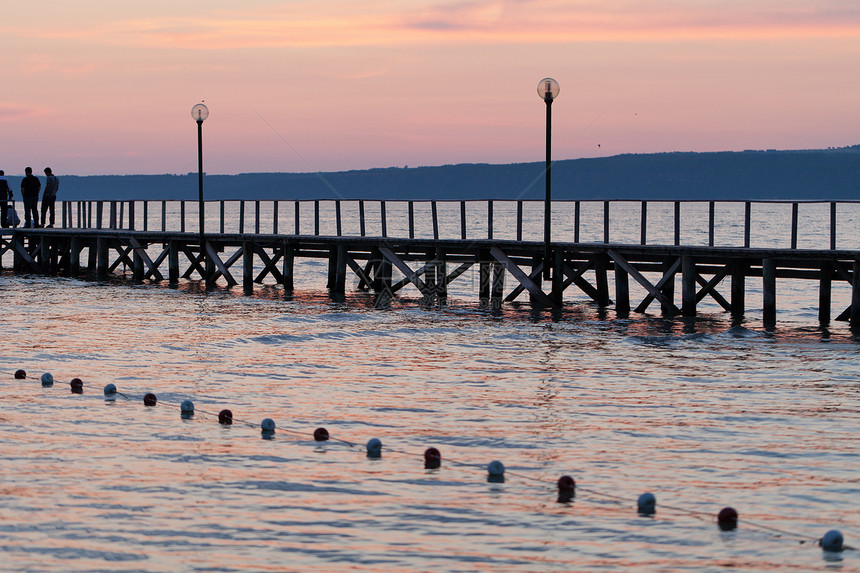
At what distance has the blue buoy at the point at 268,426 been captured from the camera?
10891 millimetres

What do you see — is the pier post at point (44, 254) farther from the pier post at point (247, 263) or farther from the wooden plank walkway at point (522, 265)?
the pier post at point (247, 263)

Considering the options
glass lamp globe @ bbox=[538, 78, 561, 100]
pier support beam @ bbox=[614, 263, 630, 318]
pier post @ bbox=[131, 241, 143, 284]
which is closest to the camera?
glass lamp globe @ bbox=[538, 78, 561, 100]

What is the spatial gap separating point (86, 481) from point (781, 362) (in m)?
11.5

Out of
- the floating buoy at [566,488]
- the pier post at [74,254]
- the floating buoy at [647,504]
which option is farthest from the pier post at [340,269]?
the floating buoy at [647,504]

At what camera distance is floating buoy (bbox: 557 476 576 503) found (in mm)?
8594

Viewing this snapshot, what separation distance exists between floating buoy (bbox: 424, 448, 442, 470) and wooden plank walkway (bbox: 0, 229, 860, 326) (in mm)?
14218

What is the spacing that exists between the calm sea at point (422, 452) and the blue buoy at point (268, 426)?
0.17 meters

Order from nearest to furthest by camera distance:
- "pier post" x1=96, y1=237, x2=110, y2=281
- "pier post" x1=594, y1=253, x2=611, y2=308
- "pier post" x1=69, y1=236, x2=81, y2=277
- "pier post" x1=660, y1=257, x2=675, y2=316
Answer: "pier post" x1=660, y1=257, x2=675, y2=316, "pier post" x1=594, y1=253, x2=611, y2=308, "pier post" x1=96, y1=237, x2=110, y2=281, "pier post" x1=69, y1=236, x2=81, y2=277

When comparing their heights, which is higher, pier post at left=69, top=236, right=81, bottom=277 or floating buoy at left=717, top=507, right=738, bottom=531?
pier post at left=69, top=236, right=81, bottom=277

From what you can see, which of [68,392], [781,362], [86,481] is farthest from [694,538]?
[781,362]

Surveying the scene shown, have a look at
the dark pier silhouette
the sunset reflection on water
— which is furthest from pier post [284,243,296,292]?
the sunset reflection on water

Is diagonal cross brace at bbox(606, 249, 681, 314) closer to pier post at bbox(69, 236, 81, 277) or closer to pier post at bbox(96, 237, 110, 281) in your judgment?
pier post at bbox(96, 237, 110, 281)

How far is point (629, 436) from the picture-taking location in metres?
11.0

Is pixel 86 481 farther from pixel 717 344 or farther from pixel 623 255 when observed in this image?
pixel 623 255
